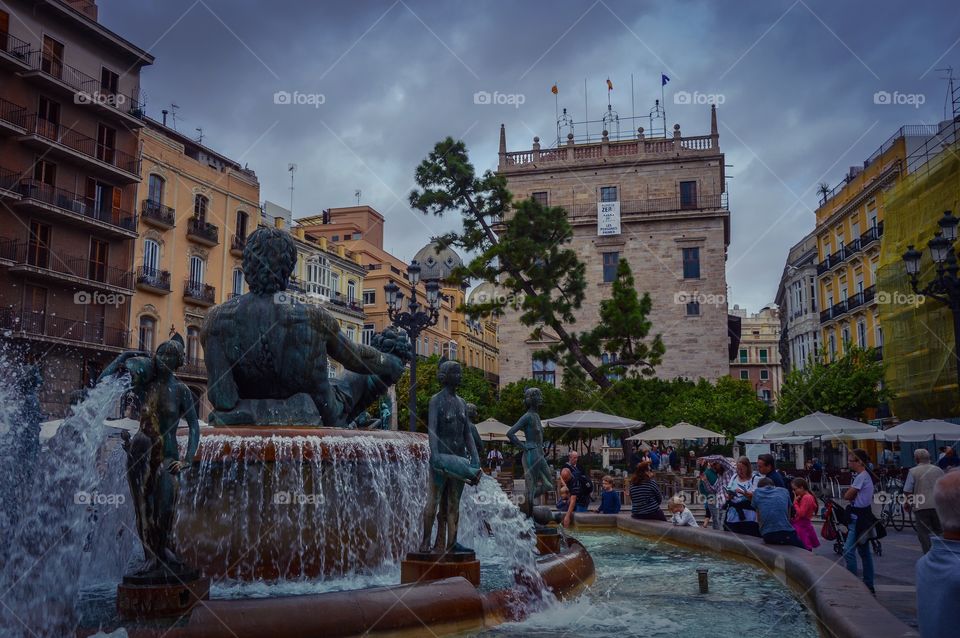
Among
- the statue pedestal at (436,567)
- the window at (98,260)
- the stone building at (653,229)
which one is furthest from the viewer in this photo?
the stone building at (653,229)

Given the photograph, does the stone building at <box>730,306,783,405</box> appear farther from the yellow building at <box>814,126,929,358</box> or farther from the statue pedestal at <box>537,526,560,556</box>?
the statue pedestal at <box>537,526,560,556</box>

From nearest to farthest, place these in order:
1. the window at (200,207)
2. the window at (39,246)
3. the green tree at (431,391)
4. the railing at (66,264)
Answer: the railing at (66,264)
the window at (39,246)
the window at (200,207)
the green tree at (431,391)

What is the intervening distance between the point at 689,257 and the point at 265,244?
3729 centimetres

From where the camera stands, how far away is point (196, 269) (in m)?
35.5

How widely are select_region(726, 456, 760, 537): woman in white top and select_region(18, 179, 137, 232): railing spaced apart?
25.2 meters

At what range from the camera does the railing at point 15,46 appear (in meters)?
27.0

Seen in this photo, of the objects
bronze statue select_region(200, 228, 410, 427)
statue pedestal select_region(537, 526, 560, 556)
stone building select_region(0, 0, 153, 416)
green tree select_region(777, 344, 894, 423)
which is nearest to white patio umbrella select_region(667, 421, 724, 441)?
green tree select_region(777, 344, 894, 423)

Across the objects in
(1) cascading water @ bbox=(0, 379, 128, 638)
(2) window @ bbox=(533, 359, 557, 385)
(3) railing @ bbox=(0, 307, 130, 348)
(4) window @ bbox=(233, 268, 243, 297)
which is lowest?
(1) cascading water @ bbox=(0, 379, 128, 638)

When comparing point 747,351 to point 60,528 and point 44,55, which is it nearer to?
point 44,55

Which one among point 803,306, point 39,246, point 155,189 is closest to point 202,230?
point 155,189

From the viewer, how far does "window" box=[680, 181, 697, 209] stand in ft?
137

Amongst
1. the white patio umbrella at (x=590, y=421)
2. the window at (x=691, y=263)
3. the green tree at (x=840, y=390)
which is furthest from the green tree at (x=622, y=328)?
the window at (x=691, y=263)

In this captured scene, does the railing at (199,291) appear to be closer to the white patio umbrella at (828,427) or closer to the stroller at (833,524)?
the white patio umbrella at (828,427)

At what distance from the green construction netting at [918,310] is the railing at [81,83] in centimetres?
2821
